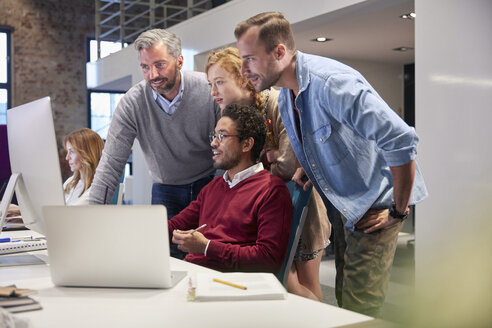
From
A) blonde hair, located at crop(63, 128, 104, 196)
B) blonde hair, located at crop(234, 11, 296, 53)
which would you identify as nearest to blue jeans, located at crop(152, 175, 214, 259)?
blonde hair, located at crop(234, 11, 296, 53)

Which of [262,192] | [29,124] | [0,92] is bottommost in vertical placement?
[262,192]

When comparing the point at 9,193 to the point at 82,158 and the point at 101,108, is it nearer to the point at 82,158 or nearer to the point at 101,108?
the point at 82,158

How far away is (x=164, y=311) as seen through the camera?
1015 millimetres

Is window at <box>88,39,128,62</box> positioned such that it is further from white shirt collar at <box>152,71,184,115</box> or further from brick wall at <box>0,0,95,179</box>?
white shirt collar at <box>152,71,184,115</box>

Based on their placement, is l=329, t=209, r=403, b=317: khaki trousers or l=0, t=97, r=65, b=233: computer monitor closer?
l=0, t=97, r=65, b=233: computer monitor

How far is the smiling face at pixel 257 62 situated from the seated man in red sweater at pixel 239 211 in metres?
0.37

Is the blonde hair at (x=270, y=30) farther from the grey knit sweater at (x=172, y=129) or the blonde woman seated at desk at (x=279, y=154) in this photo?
the grey knit sweater at (x=172, y=129)

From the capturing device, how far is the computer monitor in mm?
1400

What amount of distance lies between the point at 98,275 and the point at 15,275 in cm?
33

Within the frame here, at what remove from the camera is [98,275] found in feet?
3.93

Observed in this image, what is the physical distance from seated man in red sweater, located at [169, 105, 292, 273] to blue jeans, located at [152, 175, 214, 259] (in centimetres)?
32

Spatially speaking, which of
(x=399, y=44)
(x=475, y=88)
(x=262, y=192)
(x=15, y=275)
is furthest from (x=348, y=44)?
(x=15, y=275)

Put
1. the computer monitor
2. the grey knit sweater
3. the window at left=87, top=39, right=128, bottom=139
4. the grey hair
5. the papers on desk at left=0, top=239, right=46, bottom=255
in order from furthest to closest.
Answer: the window at left=87, top=39, right=128, bottom=139 < the grey knit sweater < the grey hair < the papers on desk at left=0, top=239, right=46, bottom=255 < the computer monitor

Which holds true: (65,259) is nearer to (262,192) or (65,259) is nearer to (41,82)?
(262,192)
